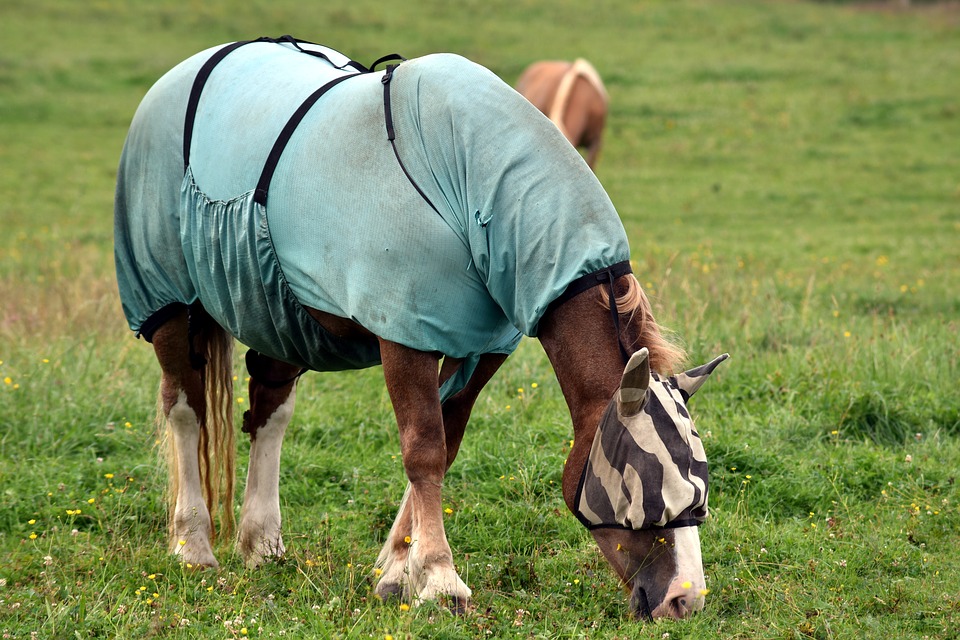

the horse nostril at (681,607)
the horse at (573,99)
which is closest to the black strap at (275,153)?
the horse nostril at (681,607)

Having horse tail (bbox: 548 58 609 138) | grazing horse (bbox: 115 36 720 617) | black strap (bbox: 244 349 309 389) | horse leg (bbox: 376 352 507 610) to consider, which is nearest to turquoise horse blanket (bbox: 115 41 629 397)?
grazing horse (bbox: 115 36 720 617)

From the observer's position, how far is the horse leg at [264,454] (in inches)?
161

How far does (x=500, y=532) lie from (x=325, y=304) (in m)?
1.30

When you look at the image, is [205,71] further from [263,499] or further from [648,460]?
[648,460]

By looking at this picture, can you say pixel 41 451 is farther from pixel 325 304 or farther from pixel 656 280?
pixel 656 280

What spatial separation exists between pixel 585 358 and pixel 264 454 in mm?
1733

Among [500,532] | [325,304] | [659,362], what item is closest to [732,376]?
[500,532]

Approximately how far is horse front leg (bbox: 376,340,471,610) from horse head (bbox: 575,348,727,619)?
524 mm

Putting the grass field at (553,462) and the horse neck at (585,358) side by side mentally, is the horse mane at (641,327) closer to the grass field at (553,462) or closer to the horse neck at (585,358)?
the horse neck at (585,358)

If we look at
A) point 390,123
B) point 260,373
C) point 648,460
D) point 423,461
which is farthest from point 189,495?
point 648,460

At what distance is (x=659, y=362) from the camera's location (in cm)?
310

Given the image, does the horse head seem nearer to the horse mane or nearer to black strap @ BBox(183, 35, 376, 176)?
the horse mane

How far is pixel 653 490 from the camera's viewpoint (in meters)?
2.93

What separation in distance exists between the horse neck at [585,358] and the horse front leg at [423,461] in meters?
0.42
